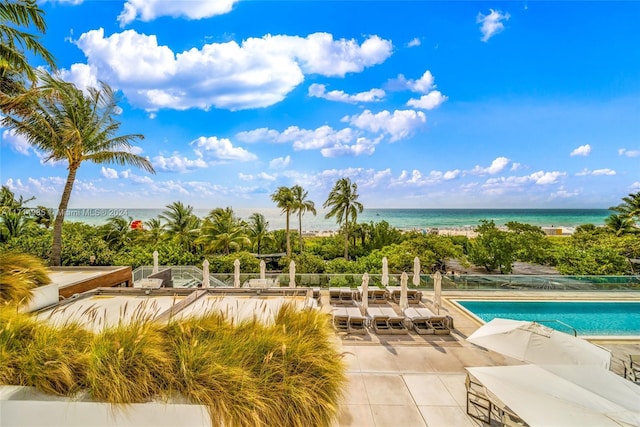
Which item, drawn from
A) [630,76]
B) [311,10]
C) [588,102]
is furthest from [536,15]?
[588,102]

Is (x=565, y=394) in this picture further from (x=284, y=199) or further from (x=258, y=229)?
(x=258, y=229)

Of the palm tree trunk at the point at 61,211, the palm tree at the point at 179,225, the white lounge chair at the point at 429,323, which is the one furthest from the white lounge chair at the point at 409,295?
the palm tree at the point at 179,225

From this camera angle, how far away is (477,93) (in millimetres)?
29156

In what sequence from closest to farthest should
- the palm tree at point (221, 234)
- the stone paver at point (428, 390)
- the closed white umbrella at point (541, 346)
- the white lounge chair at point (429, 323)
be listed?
the closed white umbrella at point (541, 346), the stone paver at point (428, 390), the white lounge chair at point (429, 323), the palm tree at point (221, 234)

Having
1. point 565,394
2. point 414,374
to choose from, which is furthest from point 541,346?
point 414,374

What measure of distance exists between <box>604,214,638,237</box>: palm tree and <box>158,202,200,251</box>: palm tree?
37.6 metres

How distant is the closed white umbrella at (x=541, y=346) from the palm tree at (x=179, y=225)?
26.0 m

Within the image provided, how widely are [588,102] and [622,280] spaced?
76.1 feet

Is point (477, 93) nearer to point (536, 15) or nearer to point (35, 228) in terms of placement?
point (536, 15)

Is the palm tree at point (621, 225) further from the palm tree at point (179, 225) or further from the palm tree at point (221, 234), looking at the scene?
the palm tree at point (179, 225)

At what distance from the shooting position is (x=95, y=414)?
116 inches

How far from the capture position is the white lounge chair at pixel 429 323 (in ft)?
29.4

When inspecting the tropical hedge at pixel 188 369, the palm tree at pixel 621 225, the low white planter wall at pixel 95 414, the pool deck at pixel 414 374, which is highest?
the palm tree at pixel 621 225

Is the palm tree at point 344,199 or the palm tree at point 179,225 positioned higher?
the palm tree at point 344,199
